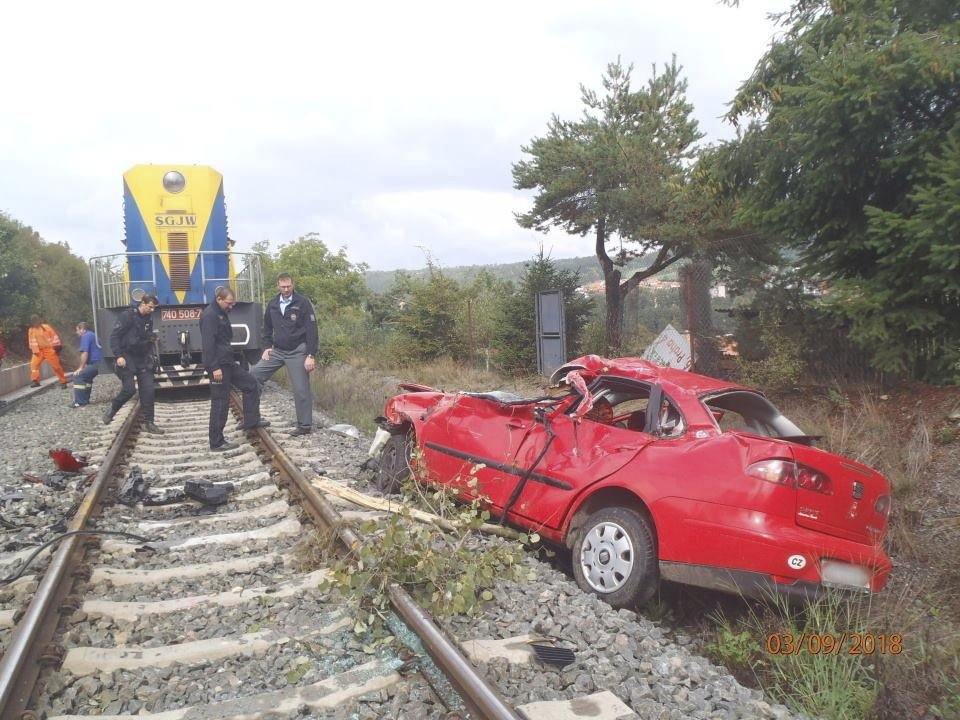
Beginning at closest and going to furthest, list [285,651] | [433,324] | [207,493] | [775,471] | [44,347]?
1. [285,651]
2. [775,471]
3. [207,493]
4. [44,347]
5. [433,324]

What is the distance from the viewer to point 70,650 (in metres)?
3.18

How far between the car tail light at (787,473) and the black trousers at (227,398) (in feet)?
19.6

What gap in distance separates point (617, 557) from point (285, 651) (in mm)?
1857

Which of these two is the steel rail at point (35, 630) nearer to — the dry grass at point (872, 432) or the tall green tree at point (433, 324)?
the dry grass at point (872, 432)

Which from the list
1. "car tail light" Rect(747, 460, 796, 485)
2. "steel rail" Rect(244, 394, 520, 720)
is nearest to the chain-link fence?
"car tail light" Rect(747, 460, 796, 485)

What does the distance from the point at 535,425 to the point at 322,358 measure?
16458mm

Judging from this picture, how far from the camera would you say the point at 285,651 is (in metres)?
3.26

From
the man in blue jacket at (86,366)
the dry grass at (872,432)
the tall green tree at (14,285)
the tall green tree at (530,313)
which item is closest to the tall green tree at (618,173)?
the tall green tree at (530,313)

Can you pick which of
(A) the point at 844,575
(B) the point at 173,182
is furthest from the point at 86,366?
(A) the point at 844,575

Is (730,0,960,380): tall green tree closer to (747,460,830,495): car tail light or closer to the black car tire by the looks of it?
(747,460,830,495): car tail light

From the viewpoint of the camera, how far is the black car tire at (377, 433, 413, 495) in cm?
612

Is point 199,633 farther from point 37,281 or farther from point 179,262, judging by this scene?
point 37,281
